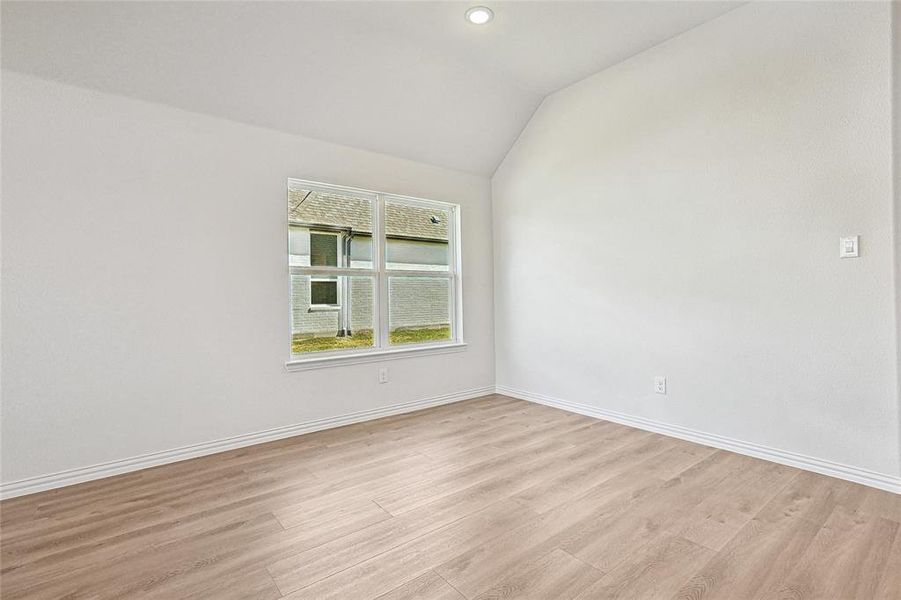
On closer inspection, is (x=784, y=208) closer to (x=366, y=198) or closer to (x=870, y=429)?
(x=870, y=429)

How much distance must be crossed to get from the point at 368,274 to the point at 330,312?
1.55 ft

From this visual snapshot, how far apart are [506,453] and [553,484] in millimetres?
517

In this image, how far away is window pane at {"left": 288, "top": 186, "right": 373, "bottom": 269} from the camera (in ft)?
11.1

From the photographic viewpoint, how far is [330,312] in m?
3.58

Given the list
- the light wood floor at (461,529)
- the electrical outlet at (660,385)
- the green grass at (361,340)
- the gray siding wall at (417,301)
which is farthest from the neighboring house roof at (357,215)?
the electrical outlet at (660,385)

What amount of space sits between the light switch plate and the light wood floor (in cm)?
123

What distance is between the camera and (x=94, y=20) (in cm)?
230

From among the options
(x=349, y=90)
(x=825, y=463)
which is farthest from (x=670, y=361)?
(x=349, y=90)

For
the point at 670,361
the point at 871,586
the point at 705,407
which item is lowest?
the point at 871,586

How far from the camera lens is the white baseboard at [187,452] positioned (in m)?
2.38

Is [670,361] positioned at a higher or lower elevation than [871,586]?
higher

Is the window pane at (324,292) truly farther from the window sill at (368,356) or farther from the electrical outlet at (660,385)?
the electrical outlet at (660,385)

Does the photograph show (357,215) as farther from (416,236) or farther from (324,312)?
(324,312)

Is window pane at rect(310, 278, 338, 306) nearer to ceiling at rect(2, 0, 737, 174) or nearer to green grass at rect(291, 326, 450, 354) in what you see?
green grass at rect(291, 326, 450, 354)
